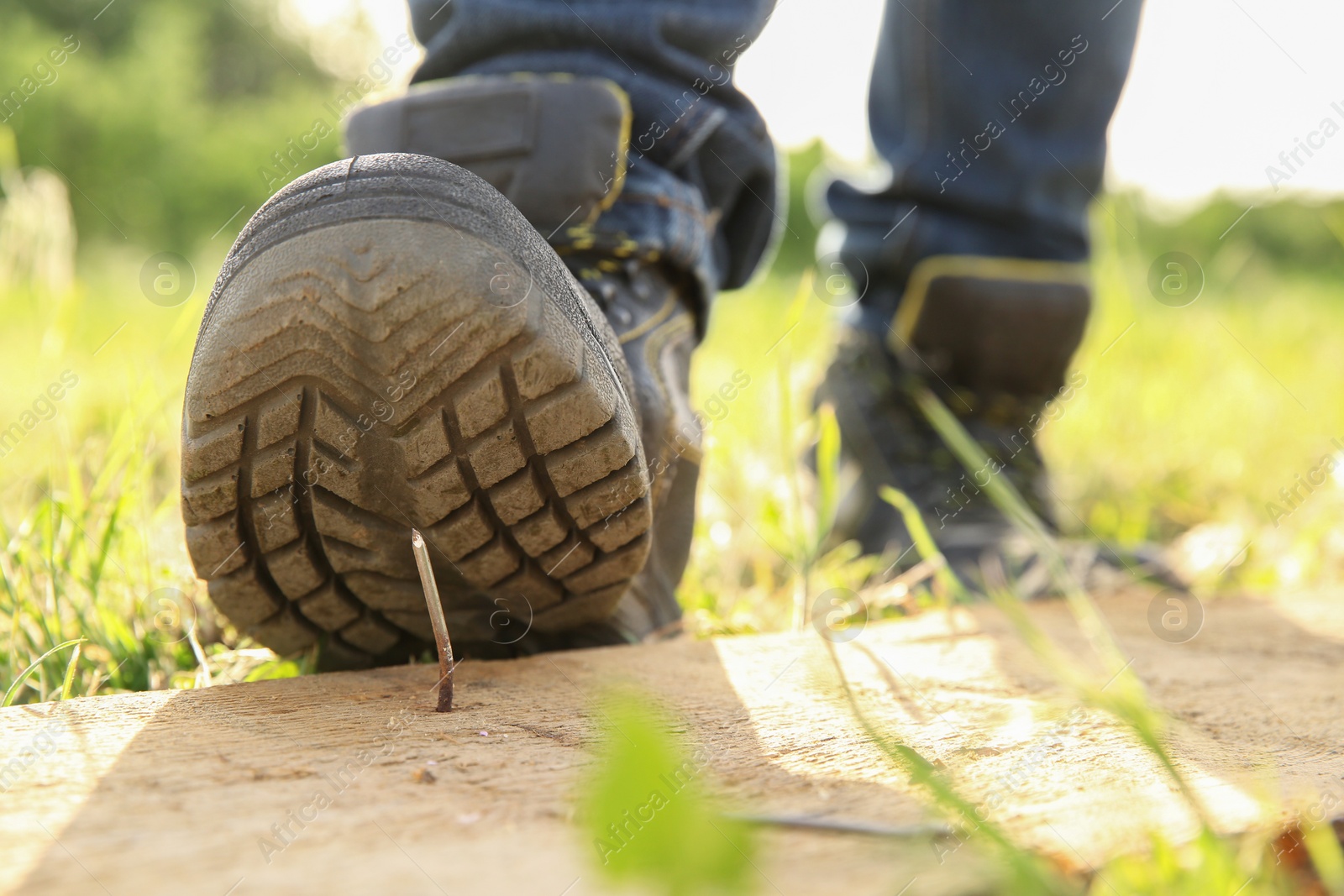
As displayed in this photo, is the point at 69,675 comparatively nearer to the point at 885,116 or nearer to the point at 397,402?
the point at 397,402

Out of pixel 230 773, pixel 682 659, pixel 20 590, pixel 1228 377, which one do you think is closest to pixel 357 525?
pixel 230 773

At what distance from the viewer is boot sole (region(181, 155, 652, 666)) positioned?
2.16ft

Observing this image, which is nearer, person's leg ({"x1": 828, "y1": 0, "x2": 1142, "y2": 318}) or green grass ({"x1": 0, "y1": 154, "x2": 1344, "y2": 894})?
green grass ({"x1": 0, "y1": 154, "x2": 1344, "y2": 894})

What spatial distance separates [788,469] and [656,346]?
0.25 meters

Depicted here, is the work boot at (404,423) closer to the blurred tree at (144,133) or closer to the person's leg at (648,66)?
the person's leg at (648,66)

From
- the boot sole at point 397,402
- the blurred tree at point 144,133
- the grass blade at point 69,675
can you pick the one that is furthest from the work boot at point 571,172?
the blurred tree at point 144,133

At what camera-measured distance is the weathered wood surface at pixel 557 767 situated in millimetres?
491

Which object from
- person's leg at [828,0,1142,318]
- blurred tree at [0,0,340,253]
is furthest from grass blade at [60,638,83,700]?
blurred tree at [0,0,340,253]

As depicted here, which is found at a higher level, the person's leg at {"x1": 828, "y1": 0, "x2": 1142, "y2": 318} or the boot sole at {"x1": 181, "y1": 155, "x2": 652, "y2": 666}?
the person's leg at {"x1": 828, "y1": 0, "x2": 1142, "y2": 318}

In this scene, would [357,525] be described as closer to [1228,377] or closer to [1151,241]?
[1228,377]

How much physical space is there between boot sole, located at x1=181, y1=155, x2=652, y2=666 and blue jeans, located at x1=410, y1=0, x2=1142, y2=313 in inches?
11.9

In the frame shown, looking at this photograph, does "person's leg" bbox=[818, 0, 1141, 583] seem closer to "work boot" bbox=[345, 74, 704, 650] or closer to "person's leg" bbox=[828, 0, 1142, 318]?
"person's leg" bbox=[828, 0, 1142, 318]

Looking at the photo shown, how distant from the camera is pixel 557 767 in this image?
2.07 ft

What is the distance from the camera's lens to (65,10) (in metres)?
12.5
